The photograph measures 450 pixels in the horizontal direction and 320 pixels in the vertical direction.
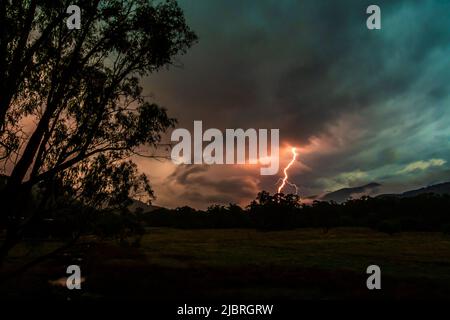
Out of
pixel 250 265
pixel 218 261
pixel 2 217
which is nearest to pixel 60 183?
pixel 2 217

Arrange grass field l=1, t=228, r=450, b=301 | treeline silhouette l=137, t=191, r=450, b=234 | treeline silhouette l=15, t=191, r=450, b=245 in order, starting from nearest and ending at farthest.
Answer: grass field l=1, t=228, r=450, b=301 < treeline silhouette l=15, t=191, r=450, b=245 < treeline silhouette l=137, t=191, r=450, b=234

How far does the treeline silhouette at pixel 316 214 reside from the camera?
128 meters

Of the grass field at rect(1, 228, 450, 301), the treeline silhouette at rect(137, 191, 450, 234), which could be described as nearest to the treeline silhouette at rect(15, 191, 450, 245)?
the treeline silhouette at rect(137, 191, 450, 234)

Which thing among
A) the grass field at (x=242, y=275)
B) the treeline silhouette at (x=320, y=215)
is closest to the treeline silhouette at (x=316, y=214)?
the treeline silhouette at (x=320, y=215)

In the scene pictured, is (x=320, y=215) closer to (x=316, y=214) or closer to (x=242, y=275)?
(x=316, y=214)

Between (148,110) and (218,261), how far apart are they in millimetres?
43070

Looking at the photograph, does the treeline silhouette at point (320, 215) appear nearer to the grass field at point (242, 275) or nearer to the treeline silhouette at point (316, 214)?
the treeline silhouette at point (316, 214)

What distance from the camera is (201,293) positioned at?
38.3 m

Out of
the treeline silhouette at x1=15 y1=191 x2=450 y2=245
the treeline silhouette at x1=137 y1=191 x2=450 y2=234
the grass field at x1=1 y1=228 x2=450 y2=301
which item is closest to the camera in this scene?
the grass field at x1=1 y1=228 x2=450 y2=301

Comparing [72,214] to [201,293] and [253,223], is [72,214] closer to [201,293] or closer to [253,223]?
[201,293]

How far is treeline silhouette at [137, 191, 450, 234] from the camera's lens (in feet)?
422

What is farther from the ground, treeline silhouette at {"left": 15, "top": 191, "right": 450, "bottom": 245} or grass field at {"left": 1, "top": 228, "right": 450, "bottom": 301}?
treeline silhouette at {"left": 15, "top": 191, "right": 450, "bottom": 245}

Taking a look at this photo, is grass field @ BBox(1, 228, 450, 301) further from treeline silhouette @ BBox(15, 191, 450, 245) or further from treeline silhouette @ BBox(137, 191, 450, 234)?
treeline silhouette @ BBox(137, 191, 450, 234)

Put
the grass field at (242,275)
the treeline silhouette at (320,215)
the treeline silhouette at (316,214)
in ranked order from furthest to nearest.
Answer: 1. the treeline silhouette at (316,214)
2. the treeline silhouette at (320,215)
3. the grass field at (242,275)
